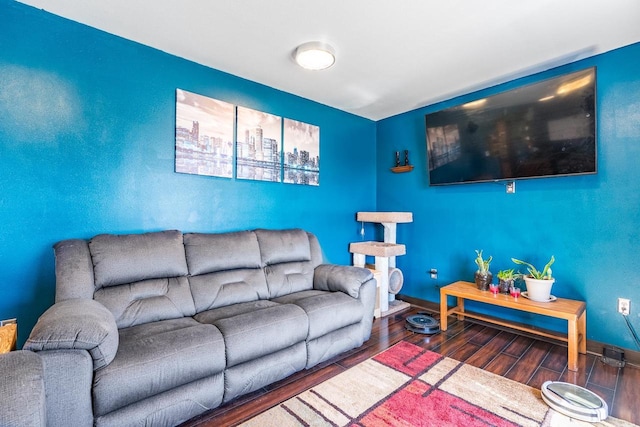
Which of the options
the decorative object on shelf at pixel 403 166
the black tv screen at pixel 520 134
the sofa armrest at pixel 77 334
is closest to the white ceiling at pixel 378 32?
the black tv screen at pixel 520 134

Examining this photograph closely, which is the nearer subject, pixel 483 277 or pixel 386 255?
pixel 483 277

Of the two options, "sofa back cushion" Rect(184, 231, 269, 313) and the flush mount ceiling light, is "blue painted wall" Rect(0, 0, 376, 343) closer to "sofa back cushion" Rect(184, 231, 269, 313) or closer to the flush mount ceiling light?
"sofa back cushion" Rect(184, 231, 269, 313)

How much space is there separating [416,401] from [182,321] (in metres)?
1.50

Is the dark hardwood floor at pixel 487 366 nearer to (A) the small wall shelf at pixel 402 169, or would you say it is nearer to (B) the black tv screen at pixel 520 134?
(B) the black tv screen at pixel 520 134

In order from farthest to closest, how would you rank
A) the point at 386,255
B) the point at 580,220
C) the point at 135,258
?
the point at 386,255 → the point at 580,220 → the point at 135,258

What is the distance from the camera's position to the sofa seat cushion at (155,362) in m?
1.31

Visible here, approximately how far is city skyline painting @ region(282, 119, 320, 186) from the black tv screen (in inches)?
50.9

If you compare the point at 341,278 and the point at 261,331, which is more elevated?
the point at 341,278

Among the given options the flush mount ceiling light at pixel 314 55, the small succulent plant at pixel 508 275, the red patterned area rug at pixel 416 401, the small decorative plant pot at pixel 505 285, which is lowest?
the red patterned area rug at pixel 416 401

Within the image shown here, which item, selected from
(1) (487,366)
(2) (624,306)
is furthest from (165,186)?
(2) (624,306)

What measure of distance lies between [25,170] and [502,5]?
3.20 metres

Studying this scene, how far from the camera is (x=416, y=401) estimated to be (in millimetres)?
1753

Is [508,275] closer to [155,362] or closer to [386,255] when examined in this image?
[386,255]

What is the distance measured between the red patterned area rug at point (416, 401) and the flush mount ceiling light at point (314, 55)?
2.38 metres
